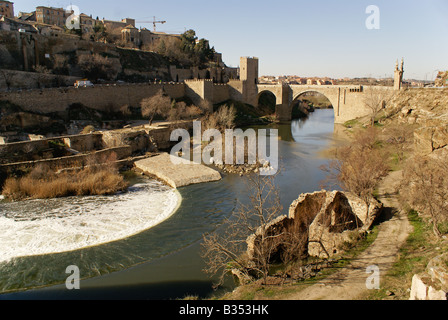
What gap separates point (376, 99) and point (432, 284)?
2968 centimetres

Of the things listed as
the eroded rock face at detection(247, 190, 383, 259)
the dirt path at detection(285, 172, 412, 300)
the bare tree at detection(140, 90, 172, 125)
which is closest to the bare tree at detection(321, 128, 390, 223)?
the eroded rock face at detection(247, 190, 383, 259)

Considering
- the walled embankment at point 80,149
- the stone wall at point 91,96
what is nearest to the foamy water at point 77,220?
the walled embankment at point 80,149

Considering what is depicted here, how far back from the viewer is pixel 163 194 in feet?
57.9

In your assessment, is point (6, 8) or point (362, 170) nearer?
point (362, 170)

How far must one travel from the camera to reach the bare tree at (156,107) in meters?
31.1

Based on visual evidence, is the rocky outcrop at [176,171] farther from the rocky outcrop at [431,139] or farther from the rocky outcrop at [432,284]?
the rocky outcrop at [432,284]

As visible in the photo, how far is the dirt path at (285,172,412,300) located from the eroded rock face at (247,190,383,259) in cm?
70

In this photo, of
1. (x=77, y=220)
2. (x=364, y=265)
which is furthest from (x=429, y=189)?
(x=77, y=220)

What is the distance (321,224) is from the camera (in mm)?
11516

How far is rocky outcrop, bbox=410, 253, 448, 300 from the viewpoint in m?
5.73

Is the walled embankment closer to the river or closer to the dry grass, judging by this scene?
the dry grass

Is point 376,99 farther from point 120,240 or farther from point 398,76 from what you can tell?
point 120,240

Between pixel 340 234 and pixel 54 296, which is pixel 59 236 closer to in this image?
pixel 54 296

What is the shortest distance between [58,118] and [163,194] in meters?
15.5
